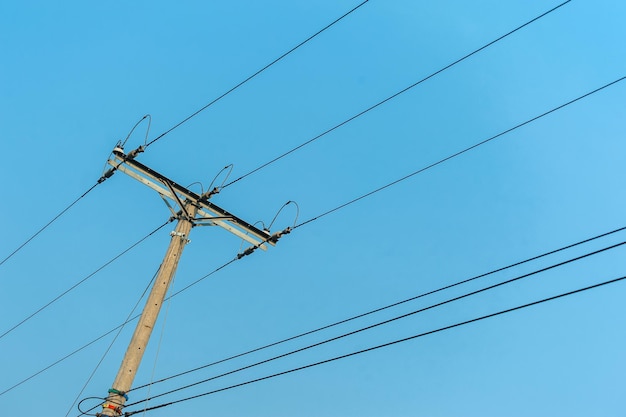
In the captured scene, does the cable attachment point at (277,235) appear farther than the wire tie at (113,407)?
Yes

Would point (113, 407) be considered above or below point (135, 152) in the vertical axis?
below

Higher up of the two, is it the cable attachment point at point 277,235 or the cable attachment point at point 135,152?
the cable attachment point at point 135,152

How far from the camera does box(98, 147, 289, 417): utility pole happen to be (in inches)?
390

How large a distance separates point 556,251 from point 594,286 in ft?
2.45

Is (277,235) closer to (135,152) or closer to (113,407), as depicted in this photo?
(135,152)

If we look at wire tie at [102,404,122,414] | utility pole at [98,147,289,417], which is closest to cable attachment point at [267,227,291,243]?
utility pole at [98,147,289,417]

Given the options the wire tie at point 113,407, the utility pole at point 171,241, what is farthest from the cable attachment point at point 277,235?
the wire tie at point 113,407

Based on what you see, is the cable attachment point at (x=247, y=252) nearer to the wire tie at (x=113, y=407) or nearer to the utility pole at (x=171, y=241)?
the utility pole at (x=171, y=241)

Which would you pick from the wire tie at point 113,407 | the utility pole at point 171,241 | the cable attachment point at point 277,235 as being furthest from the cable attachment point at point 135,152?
the wire tie at point 113,407

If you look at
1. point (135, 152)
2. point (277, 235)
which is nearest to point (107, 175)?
point (135, 152)

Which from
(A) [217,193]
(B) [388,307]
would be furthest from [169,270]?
(B) [388,307]

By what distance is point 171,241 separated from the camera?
11508 mm

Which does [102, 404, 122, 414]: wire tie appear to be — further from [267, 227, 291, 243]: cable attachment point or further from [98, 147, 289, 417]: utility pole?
[267, 227, 291, 243]: cable attachment point

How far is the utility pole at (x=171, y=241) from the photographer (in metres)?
9.91
